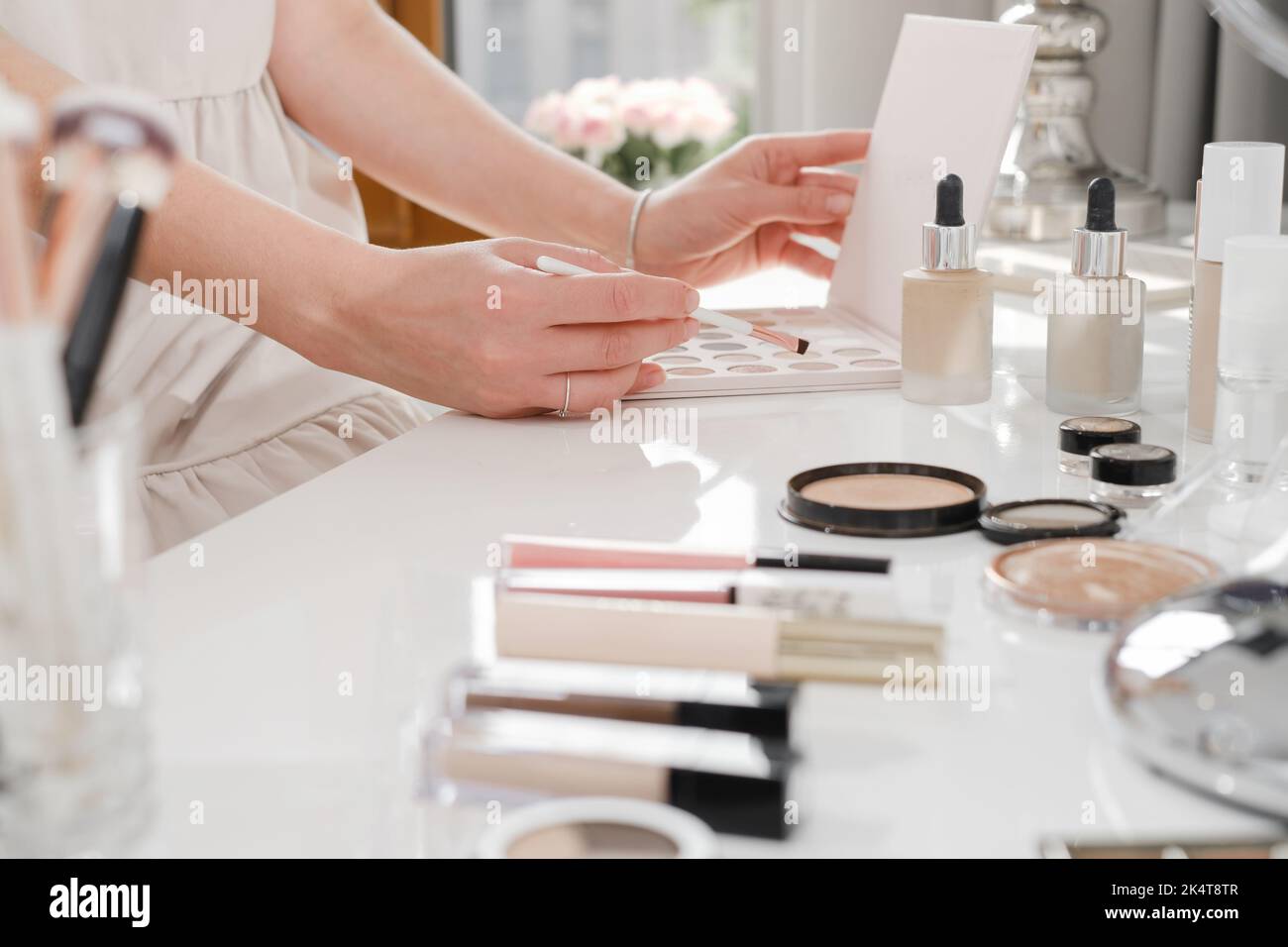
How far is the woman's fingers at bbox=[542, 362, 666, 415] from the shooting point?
82 centimetres

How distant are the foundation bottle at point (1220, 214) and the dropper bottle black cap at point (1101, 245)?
1.8 inches

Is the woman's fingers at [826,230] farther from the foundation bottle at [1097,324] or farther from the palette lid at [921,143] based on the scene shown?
the foundation bottle at [1097,324]

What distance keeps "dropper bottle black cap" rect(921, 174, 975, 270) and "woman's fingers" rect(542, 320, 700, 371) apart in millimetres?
153

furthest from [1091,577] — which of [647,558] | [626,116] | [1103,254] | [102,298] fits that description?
[626,116]

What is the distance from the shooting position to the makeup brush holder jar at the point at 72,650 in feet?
1.13

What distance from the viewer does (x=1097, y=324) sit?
2.61 feet

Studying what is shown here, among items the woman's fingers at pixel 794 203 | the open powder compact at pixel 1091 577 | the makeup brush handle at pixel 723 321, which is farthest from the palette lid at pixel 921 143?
the open powder compact at pixel 1091 577

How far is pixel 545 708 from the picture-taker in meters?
0.44

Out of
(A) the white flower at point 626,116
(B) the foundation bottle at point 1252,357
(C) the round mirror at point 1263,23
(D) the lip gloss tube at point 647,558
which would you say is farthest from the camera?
(A) the white flower at point 626,116

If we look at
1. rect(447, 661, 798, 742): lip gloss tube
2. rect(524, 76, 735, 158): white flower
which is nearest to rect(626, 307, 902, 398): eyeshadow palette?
rect(447, 661, 798, 742): lip gloss tube

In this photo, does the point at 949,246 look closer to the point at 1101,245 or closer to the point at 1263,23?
the point at 1101,245

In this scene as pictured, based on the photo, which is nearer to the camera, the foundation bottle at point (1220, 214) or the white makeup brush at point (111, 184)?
the white makeup brush at point (111, 184)

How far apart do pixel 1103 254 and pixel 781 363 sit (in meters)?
0.23

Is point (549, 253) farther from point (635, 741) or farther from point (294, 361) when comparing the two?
point (635, 741)
